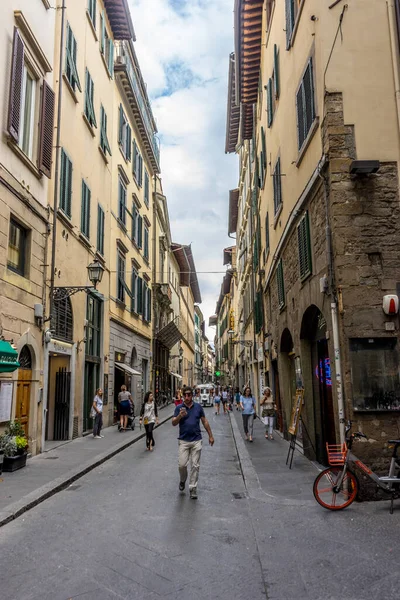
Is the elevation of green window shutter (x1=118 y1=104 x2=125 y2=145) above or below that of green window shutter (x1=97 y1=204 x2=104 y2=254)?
above

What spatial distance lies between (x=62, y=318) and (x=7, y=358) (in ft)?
18.2

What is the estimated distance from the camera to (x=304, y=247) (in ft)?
35.3

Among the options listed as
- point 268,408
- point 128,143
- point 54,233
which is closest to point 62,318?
point 54,233

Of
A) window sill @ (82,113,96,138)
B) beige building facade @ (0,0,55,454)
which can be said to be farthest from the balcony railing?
beige building facade @ (0,0,55,454)

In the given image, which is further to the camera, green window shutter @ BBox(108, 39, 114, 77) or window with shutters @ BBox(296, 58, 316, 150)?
green window shutter @ BBox(108, 39, 114, 77)

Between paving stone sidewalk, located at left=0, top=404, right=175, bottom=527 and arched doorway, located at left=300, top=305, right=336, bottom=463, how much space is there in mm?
4945

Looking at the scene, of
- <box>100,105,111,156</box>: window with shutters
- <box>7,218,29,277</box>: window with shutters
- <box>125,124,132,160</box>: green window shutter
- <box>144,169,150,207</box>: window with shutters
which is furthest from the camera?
<box>144,169,150,207</box>: window with shutters

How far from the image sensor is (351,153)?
8461mm

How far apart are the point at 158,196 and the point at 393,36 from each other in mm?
30041

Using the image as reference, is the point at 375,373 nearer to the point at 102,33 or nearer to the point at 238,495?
the point at 238,495

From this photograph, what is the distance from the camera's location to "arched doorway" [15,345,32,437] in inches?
469

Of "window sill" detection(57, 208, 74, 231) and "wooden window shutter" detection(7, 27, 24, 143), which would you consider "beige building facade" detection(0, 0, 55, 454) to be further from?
"window sill" detection(57, 208, 74, 231)

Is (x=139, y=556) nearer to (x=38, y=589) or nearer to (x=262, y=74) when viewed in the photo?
(x=38, y=589)

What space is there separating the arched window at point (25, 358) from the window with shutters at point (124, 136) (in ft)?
47.9
